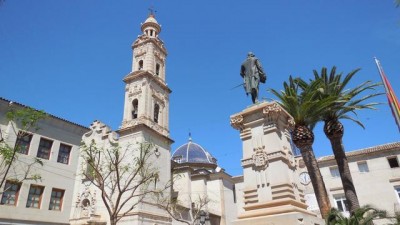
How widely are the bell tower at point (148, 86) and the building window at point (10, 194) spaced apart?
11548 mm

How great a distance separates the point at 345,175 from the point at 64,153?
2408 centimetres

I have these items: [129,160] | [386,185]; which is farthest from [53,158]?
[386,185]

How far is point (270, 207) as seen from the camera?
9.07 m

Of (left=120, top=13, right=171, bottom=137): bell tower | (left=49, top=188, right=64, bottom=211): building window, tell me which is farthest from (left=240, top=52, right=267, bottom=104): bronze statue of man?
(left=49, top=188, right=64, bottom=211): building window

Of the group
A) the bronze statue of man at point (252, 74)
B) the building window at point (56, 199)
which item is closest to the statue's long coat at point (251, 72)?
the bronze statue of man at point (252, 74)

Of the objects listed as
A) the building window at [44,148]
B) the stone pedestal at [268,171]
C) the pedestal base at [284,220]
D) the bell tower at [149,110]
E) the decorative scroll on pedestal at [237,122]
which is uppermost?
the bell tower at [149,110]

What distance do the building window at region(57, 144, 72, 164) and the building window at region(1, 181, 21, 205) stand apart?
14.2 ft

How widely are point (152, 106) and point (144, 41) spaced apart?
10032 millimetres

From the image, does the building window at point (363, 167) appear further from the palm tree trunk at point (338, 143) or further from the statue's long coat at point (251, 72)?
the statue's long coat at point (251, 72)

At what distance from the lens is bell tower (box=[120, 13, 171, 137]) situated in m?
34.6

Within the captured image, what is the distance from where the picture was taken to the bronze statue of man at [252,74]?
466 inches

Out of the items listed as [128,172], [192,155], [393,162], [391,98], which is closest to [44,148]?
[128,172]

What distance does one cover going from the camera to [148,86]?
35.8 m

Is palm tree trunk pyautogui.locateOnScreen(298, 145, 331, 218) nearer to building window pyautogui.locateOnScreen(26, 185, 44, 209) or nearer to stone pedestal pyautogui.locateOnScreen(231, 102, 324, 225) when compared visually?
stone pedestal pyautogui.locateOnScreen(231, 102, 324, 225)
